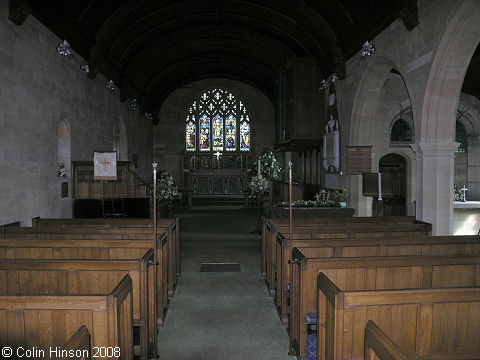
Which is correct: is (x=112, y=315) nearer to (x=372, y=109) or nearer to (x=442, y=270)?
(x=442, y=270)

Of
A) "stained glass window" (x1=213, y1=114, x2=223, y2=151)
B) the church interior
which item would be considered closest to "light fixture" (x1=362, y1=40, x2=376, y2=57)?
the church interior

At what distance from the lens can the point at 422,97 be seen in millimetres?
5883

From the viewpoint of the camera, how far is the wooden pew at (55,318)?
7.17ft

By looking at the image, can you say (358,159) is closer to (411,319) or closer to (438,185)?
(438,185)

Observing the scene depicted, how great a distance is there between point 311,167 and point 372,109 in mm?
4188

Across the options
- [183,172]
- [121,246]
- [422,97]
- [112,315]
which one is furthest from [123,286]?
[183,172]

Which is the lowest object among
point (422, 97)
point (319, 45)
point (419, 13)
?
point (422, 97)

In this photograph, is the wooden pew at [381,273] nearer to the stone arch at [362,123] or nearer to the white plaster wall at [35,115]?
the white plaster wall at [35,115]

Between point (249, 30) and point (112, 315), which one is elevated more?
point (249, 30)

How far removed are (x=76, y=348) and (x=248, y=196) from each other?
1303 centimetres

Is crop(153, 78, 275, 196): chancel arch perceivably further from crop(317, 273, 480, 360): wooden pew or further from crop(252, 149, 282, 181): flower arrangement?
crop(317, 273, 480, 360): wooden pew

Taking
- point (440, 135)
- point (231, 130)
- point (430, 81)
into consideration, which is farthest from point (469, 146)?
point (231, 130)

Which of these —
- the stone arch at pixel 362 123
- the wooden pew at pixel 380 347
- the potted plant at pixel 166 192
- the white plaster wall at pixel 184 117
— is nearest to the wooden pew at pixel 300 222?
the wooden pew at pixel 380 347

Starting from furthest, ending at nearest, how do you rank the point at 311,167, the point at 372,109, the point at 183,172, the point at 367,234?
the point at 183,172, the point at 311,167, the point at 372,109, the point at 367,234
